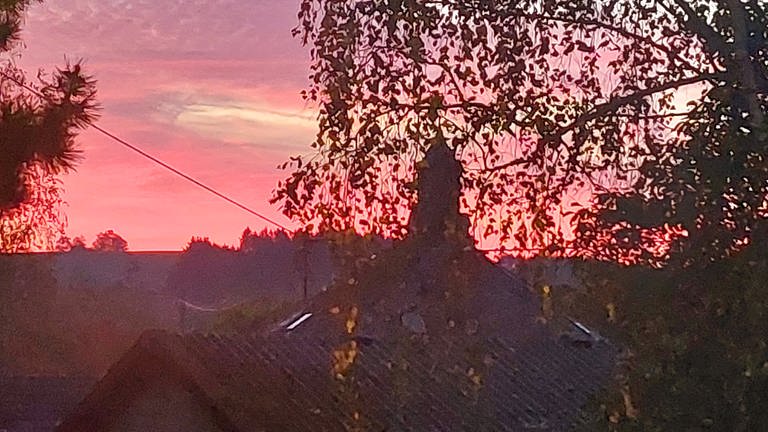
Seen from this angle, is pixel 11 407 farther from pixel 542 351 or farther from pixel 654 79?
pixel 654 79

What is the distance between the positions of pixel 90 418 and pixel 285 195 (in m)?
5.68

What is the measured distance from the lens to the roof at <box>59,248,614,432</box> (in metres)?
7.36

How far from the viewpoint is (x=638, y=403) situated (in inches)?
253

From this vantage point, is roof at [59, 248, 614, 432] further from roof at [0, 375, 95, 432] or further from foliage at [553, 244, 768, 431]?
roof at [0, 375, 95, 432]

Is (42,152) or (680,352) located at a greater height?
(42,152)

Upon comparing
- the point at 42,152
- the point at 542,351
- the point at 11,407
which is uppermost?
the point at 42,152

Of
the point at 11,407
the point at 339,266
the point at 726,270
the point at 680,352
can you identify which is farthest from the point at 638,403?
the point at 11,407

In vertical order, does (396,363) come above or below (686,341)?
below

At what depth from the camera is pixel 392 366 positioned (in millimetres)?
9570

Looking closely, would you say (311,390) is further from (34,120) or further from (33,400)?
(33,400)

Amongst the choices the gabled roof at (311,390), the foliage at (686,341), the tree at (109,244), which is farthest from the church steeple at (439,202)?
the tree at (109,244)

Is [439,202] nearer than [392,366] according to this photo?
Yes

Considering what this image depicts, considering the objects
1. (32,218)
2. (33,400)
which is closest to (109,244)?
(33,400)

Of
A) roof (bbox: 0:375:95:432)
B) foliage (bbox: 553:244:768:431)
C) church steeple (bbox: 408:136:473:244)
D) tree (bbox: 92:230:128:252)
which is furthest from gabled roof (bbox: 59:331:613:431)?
tree (bbox: 92:230:128:252)
